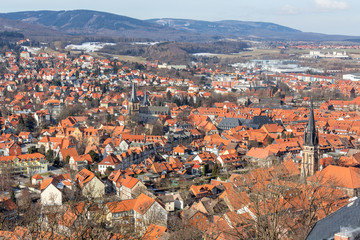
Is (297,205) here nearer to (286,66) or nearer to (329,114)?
(329,114)

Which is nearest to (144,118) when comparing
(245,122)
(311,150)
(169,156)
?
(245,122)

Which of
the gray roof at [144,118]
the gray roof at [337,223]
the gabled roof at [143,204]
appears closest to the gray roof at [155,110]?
the gray roof at [144,118]

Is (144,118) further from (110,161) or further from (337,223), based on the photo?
(337,223)

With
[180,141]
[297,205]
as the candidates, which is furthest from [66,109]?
[297,205]

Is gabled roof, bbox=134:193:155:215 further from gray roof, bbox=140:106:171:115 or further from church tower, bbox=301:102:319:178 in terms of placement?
gray roof, bbox=140:106:171:115

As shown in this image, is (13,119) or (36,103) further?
(36,103)

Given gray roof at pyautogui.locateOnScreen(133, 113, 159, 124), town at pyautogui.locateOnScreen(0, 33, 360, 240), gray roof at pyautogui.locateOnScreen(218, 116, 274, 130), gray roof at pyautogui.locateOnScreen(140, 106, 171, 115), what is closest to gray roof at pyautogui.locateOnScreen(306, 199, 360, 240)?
town at pyautogui.locateOnScreen(0, 33, 360, 240)
